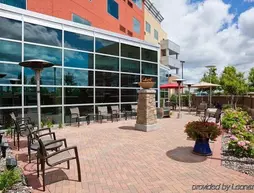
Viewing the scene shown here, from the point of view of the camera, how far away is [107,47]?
1201 cm

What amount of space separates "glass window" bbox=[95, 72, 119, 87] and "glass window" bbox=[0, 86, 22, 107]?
4.25 metres

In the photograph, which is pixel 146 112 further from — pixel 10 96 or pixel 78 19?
pixel 78 19

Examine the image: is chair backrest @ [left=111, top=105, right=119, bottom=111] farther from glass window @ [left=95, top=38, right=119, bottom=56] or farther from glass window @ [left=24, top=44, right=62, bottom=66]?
glass window @ [left=24, top=44, right=62, bottom=66]

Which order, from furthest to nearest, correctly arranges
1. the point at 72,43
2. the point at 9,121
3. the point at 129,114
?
1. the point at 129,114
2. the point at 72,43
3. the point at 9,121

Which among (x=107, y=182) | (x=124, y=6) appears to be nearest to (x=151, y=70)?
(x=124, y=6)

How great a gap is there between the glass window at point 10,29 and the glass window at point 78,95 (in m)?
3.25

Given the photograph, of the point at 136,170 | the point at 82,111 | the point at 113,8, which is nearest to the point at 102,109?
the point at 82,111

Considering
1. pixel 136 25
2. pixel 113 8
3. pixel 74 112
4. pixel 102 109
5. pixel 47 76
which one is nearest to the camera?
pixel 47 76

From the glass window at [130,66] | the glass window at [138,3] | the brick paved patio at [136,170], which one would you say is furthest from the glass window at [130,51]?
the glass window at [138,3]

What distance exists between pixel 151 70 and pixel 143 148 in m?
9.53

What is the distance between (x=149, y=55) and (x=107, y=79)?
445 centimetres

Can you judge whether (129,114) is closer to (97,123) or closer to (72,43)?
(97,123)

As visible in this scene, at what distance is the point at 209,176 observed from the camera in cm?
408

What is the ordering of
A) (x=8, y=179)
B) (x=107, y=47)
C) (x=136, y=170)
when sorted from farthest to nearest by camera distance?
(x=107, y=47)
(x=136, y=170)
(x=8, y=179)
